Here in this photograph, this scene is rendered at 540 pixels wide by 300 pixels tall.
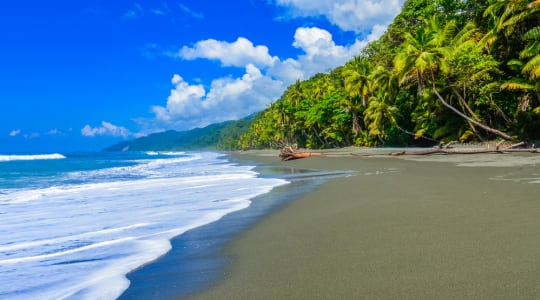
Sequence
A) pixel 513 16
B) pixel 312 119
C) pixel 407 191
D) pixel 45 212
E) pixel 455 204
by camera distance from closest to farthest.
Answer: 1. pixel 455 204
2. pixel 407 191
3. pixel 45 212
4. pixel 513 16
5. pixel 312 119

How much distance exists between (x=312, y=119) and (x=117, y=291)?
45518 millimetres

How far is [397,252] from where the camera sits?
3.52 meters

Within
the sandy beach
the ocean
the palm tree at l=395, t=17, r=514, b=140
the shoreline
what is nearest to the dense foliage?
the palm tree at l=395, t=17, r=514, b=140

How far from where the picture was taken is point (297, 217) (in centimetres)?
Result: 612

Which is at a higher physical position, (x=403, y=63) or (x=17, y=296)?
(x=403, y=63)

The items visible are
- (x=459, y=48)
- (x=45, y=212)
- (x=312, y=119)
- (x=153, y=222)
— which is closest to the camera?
(x=153, y=222)

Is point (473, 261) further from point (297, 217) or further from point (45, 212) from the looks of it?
point (45, 212)

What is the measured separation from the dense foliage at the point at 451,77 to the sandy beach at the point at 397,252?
14674 mm

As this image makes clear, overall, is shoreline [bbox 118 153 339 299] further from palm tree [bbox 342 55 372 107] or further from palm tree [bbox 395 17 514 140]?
palm tree [bbox 342 55 372 107]

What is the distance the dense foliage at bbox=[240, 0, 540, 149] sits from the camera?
19234mm

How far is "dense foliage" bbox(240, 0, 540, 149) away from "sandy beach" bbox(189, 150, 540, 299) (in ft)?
48.1

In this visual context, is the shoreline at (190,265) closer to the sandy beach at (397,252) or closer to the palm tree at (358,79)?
the sandy beach at (397,252)

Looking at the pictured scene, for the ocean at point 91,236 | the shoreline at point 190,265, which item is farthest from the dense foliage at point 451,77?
the shoreline at point 190,265

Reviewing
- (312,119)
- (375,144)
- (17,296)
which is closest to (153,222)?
(17,296)
